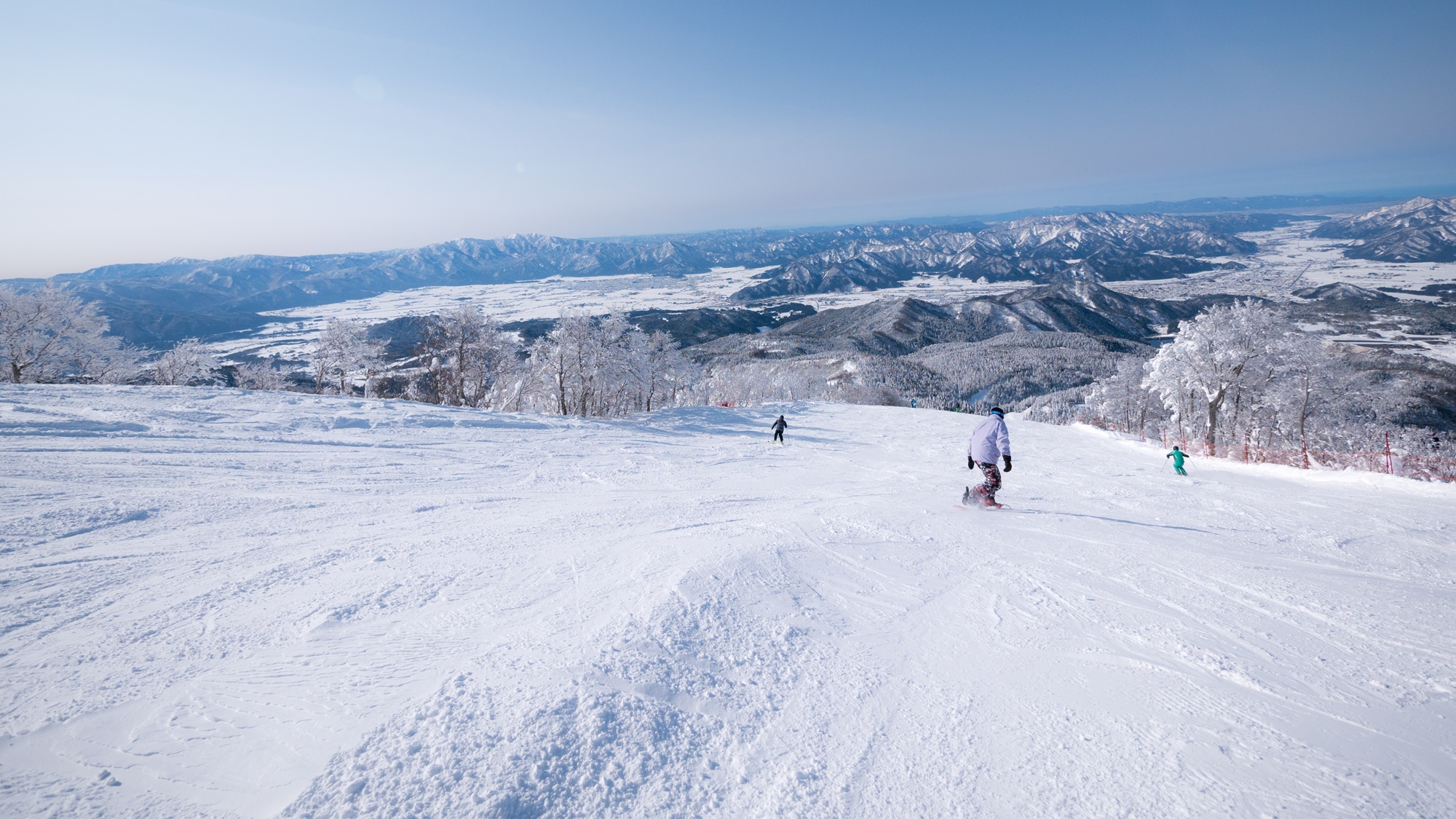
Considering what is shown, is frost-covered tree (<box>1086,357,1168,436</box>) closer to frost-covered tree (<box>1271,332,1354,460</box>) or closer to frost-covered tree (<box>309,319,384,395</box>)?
frost-covered tree (<box>1271,332,1354,460</box>)

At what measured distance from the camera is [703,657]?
14.9 feet

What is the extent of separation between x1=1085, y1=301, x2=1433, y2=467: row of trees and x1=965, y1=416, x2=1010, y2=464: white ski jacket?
19333mm

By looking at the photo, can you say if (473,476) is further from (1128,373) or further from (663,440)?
(1128,373)

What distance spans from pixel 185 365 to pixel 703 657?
63.8 m

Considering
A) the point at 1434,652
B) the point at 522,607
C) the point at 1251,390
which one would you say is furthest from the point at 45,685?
the point at 1251,390

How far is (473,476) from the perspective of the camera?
45.0ft

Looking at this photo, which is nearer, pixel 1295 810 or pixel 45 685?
pixel 1295 810

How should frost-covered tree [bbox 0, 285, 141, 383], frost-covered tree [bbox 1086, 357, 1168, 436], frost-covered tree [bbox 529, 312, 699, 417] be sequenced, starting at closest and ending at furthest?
frost-covered tree [bbox 0, 285, 141, 383], frost-covered tree [bbox 529, 312, 699, 417], frost-covered tree [bbox 1086, 357, 1168, 436]

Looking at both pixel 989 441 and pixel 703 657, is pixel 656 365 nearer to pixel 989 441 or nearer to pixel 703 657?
pixel 989 441

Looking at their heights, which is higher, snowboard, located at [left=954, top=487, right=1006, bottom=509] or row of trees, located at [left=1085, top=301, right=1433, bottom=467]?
snowboard, located at [left=954, top=487, right=1006, bottom=509]

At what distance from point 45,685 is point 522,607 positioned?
11.1 ft

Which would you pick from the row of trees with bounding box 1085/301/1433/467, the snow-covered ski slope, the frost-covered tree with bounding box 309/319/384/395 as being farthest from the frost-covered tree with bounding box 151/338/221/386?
the row of trees with bounding box 1085/301/1433/467

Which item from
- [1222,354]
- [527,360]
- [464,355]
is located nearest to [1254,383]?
[1222,354]

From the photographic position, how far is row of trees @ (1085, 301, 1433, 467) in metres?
33.3
